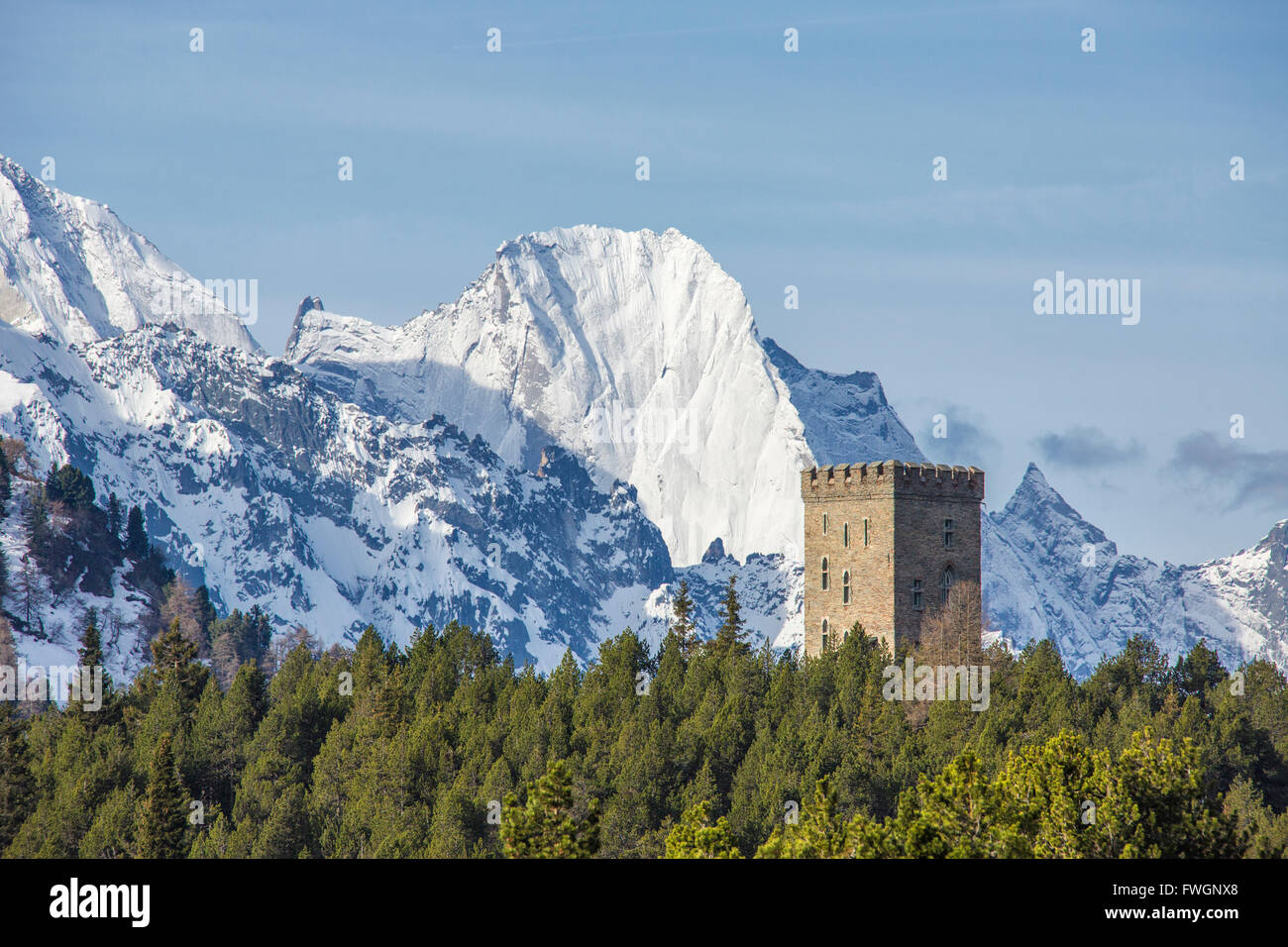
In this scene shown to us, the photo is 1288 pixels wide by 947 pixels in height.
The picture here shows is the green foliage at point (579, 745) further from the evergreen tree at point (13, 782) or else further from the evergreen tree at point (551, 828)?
the evergreen tree at point (551, 828)

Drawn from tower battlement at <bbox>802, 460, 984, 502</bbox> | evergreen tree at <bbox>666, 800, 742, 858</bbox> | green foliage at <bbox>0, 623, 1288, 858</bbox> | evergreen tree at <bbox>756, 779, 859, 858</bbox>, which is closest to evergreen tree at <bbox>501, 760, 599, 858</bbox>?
evergreen tree at <bbox>666, 800, 742, 858</bbox>

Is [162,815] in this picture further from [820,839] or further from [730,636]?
[820,839]

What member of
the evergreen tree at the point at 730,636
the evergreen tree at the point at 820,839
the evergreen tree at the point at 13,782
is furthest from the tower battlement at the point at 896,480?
the evergreen tree at the point at 13,782

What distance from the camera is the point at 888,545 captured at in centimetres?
10094

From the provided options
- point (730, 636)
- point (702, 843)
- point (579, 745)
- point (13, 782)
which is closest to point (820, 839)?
point (702, 843)

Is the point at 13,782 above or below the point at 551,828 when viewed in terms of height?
below

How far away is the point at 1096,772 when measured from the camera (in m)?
51.5

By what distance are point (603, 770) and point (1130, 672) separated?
37.9 meters

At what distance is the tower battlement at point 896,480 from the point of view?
102m

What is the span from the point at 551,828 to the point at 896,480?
160 ft

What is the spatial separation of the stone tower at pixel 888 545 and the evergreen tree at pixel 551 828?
44.3 metres
